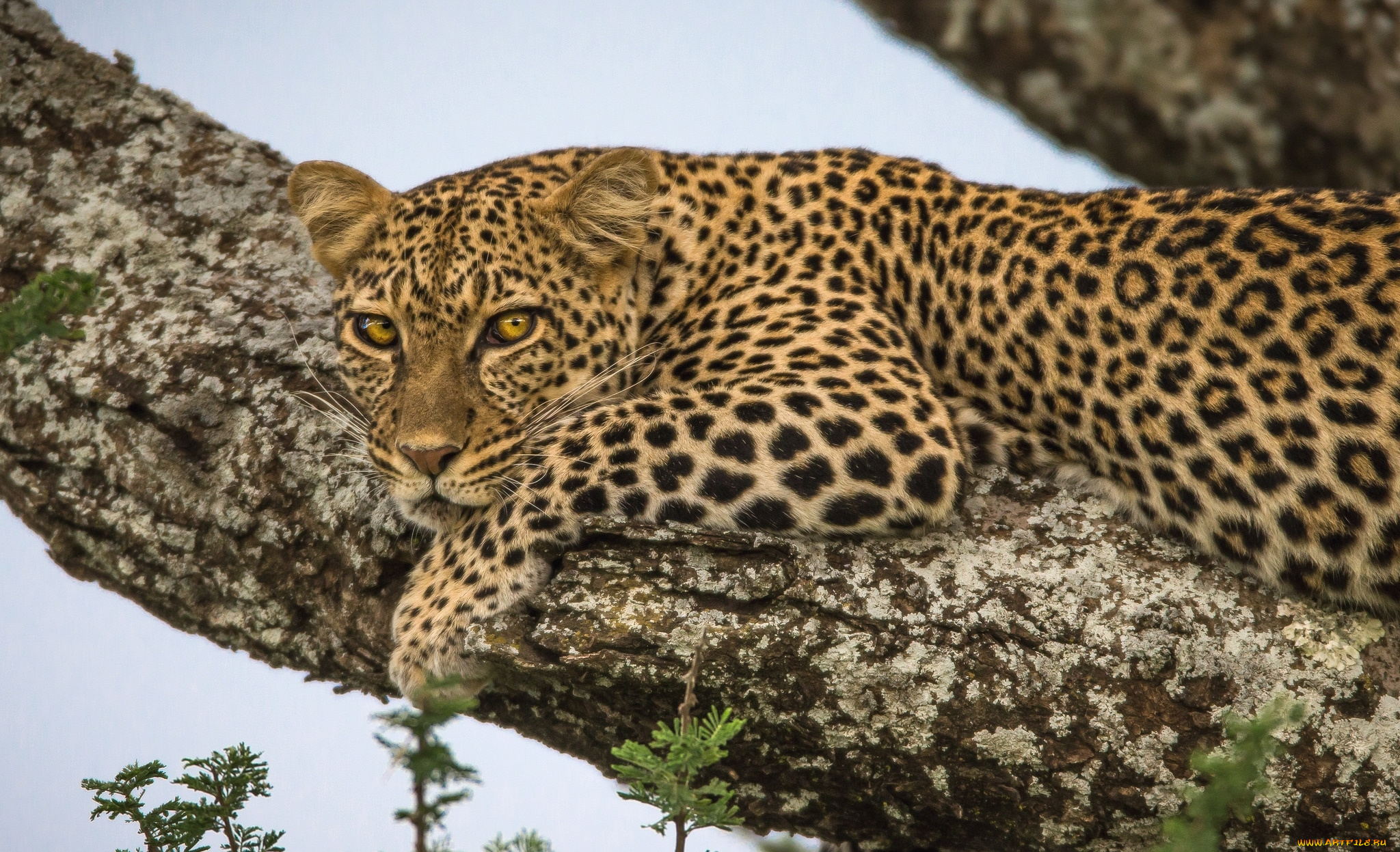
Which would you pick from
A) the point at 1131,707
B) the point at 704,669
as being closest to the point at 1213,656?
the point at 1131,707

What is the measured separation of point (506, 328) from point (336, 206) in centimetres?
110

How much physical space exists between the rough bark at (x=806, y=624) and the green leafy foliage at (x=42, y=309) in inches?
85.0

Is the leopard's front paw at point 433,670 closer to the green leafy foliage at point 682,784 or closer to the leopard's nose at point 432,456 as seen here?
the leopard's nose at point 432,456

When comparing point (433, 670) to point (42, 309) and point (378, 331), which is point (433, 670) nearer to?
point (378, 331)

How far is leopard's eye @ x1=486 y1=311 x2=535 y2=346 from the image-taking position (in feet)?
19.8

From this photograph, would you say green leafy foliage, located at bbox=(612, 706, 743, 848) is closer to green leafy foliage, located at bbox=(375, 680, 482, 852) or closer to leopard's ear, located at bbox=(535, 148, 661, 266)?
green leafy foliage, located at bbox=(375, 680, 482, 852)

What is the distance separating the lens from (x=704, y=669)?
184 inches

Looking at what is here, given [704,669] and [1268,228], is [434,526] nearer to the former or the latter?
[704,669]

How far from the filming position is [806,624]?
474 cm

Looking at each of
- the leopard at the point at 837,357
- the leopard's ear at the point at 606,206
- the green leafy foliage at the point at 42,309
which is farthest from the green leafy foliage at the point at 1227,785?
Result: the leopard's ear at the point at 606,206

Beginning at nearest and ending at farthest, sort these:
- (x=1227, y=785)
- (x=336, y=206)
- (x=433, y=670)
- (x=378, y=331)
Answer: (x=1227, y=785), (x=433, y=670), (x=378, y=331), (x=336, y=206)

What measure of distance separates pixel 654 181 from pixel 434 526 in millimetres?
1932

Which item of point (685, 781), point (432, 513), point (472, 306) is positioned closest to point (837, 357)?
point (472, 306)

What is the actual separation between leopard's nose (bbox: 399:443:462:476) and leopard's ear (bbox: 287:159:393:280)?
134cm
